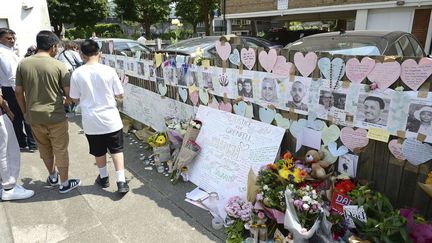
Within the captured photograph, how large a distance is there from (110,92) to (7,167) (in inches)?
55.9

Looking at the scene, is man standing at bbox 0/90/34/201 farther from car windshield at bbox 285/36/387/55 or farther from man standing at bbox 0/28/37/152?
car windshield at bbox 285/36/387/55

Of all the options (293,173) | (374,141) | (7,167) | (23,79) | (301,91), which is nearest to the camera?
(374,141)

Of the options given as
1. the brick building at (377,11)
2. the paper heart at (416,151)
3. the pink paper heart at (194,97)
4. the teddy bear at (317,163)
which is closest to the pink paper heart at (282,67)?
the teddy bear at (317,163)

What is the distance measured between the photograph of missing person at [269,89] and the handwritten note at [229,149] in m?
0.28

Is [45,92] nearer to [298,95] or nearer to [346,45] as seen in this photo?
[298,95]

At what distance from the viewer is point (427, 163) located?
2.06 meters

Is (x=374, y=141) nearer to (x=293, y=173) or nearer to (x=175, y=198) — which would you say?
(x=293, y=173)

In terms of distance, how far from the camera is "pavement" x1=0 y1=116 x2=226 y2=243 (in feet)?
8.77

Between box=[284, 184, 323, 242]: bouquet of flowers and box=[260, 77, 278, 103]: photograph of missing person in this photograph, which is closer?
box=[284, 184, 323, 242]: bouquet of flowers

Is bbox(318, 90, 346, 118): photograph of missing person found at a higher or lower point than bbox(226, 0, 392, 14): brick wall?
lower

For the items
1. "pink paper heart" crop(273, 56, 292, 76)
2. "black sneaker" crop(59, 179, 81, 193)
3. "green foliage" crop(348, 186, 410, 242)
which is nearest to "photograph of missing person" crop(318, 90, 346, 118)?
"pink paper heart" crop(273, 56, 292, 76)

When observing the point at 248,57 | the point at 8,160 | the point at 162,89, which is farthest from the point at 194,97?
the point at 8,160

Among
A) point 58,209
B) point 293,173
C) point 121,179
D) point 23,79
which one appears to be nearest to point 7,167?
point 58,209

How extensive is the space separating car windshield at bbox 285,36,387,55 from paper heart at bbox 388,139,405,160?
77.7 inches
